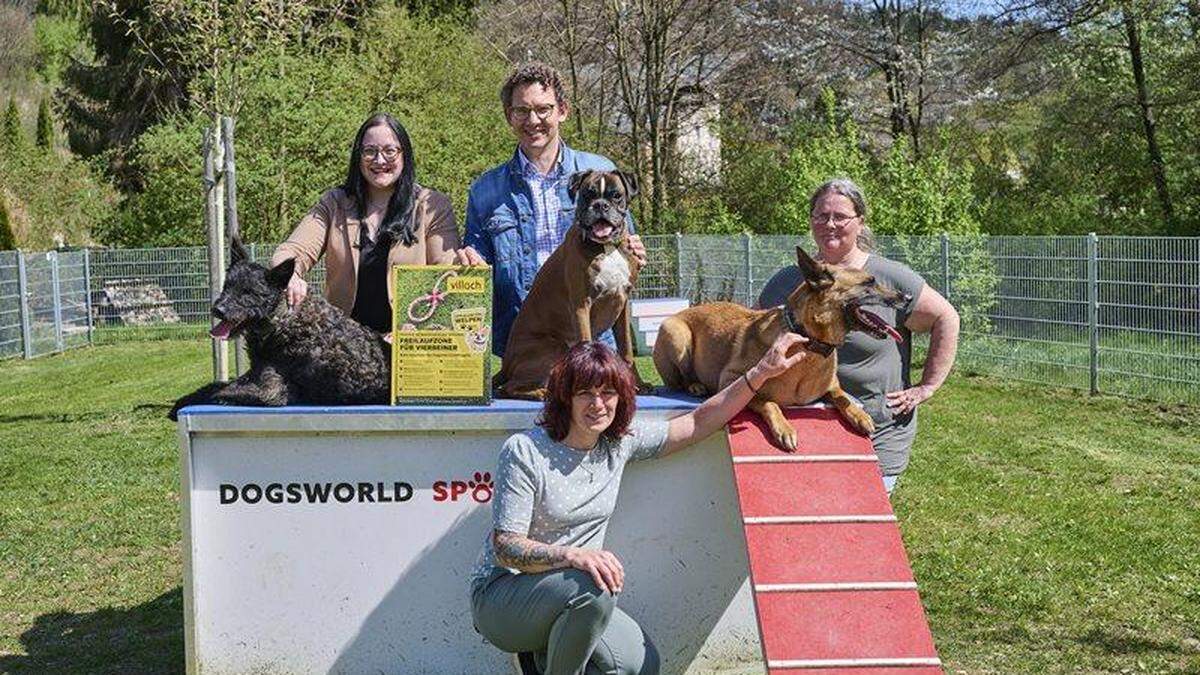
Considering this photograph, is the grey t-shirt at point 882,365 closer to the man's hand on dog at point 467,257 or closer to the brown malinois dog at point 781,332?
the brown malinois dog at point 781,332

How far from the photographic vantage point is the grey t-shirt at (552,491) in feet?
13.7

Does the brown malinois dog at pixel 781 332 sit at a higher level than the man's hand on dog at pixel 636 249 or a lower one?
lower

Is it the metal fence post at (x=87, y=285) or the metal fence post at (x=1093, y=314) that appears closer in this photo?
the metal fence post at (x=1093, y=314)

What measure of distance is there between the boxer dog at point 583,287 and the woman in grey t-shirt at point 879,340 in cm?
65

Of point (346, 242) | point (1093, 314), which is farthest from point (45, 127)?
point (346, 242)

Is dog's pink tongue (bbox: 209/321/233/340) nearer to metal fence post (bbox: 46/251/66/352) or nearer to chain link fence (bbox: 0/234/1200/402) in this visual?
chain link fence (bbox: 0/234/1200/402)

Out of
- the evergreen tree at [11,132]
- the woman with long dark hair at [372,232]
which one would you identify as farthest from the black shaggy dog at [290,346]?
the evergreen tree at [11,132]

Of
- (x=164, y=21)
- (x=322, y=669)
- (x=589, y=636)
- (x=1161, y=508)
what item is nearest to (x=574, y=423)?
(x=589, y=636)

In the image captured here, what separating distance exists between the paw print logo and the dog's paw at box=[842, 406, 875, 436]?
1.34 metres

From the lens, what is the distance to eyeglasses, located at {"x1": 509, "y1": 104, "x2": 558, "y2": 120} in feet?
17.0

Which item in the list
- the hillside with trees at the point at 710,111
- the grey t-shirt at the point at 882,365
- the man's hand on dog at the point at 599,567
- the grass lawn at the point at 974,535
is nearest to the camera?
the man's hand on dog at the point at 599,567

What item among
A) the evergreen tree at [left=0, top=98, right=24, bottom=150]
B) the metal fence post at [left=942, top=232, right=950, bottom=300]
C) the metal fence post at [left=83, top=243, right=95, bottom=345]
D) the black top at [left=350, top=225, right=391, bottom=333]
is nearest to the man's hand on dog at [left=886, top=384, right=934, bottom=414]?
the black top at [left=350, top=225, right=391, bottom=333]

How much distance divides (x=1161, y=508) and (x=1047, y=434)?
3008mm

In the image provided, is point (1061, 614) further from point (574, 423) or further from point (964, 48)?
point (964, 48)
